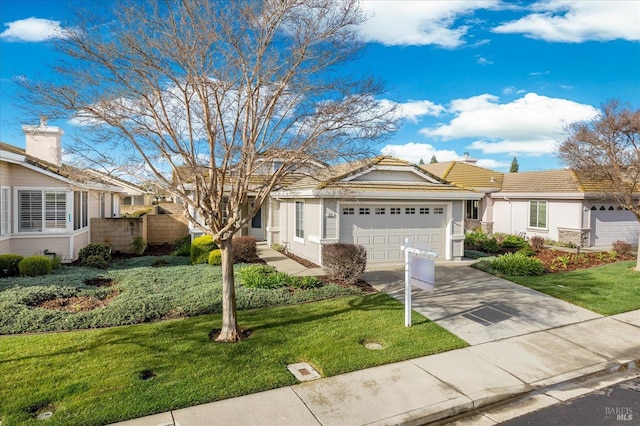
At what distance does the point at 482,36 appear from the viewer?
41.2 ft

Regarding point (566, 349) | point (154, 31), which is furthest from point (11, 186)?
point (566, 349)

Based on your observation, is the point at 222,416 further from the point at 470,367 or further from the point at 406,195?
the point at 406,195

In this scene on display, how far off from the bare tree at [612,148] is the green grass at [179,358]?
10.8 meters

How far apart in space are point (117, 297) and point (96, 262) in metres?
4.78

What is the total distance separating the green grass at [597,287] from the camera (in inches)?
366

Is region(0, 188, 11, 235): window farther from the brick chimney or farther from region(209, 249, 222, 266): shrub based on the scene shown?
region(209, 249, 222, 266): shrub

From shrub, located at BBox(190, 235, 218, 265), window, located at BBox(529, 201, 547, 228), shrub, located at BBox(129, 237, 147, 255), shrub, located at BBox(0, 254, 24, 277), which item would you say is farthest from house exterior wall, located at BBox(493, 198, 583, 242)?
shrub, located at BBox(0, 254, 24, 277)

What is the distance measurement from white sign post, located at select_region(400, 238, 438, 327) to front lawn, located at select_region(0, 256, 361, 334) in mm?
2351

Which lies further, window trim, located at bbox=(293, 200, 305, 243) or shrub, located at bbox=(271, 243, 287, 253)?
shrub, located at bbox=(271, 243, 287, 253)

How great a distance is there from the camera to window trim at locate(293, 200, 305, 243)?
14641 millimetres

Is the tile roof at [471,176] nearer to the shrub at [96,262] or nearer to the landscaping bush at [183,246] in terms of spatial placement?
the landscaping bush at [183,246]

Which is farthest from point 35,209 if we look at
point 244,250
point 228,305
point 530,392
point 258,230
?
point 530,392

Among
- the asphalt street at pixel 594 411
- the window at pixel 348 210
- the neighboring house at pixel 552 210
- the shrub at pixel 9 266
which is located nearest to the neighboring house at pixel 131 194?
the shrub at pixel 9 266

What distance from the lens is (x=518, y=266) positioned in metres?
12.4
